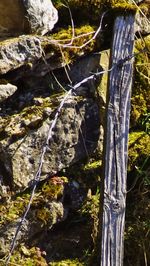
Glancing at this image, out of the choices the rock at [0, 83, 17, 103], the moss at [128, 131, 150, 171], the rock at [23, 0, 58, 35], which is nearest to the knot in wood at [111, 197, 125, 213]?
the moss at [128, 131, 150, 171]

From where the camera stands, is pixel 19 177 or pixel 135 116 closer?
pixel 19 177

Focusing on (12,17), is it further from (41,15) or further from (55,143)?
(55,143)

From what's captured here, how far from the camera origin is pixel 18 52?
118 inches

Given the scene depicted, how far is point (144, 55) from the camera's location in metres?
3.57

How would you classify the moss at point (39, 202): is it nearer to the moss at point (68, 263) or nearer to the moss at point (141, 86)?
the moss at point (68, 263)

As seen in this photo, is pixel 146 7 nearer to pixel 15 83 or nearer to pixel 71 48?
pixel 71 48

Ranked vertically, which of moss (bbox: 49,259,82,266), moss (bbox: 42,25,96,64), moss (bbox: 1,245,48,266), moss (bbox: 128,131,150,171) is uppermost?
moss (bbox: 42,25,96,64)

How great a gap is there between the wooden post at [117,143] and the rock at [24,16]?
1.37 feet

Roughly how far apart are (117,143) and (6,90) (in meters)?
0.67

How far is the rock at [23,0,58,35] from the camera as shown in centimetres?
303

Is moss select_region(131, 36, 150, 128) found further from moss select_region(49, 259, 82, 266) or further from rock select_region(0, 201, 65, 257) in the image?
Result: moss select_region(49, 259, 82, 266)

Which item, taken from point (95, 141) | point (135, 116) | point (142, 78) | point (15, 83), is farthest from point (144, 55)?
point (15, 83)

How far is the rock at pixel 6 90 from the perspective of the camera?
9.76 ft

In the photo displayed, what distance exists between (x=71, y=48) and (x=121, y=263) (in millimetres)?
1212
